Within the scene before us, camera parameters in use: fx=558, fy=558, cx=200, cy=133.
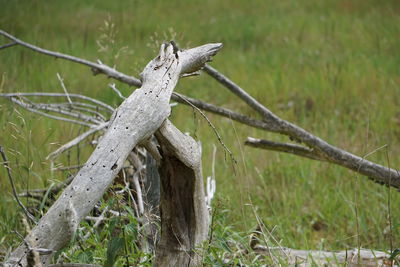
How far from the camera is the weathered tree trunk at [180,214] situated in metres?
2.08

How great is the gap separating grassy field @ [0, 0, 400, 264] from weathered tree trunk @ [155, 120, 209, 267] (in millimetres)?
136

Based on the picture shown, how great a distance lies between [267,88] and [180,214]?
3749mm

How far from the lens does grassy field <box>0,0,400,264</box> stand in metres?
3.33

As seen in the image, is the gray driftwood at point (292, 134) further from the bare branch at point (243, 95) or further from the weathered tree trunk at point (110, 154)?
the weathered tree trunk at point (110, 154)

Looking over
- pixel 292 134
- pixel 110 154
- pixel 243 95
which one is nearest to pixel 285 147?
pixel 292 134

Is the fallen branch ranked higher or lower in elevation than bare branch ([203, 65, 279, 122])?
lower

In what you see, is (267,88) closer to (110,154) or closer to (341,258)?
(341,258)

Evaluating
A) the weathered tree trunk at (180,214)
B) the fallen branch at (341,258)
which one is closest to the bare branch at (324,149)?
the fallen branch at (341,258)

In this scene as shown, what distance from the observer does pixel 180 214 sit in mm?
2117

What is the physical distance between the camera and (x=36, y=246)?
142 centimetres

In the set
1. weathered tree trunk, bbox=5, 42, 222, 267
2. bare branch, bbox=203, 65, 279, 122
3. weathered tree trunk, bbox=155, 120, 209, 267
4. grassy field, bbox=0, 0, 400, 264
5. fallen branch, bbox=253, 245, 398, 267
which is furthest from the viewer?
grassy field, bbox=0, 0, 400, 264

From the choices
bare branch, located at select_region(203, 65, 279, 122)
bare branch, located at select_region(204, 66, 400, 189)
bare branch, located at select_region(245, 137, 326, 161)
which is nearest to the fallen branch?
bare branch, located at select_region(204, 66, 400, 189)

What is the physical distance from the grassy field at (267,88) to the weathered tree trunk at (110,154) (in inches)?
14.7

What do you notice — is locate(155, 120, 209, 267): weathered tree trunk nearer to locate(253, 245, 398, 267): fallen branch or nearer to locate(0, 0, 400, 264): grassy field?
locate(0, 0, 400, 264): grassy field
